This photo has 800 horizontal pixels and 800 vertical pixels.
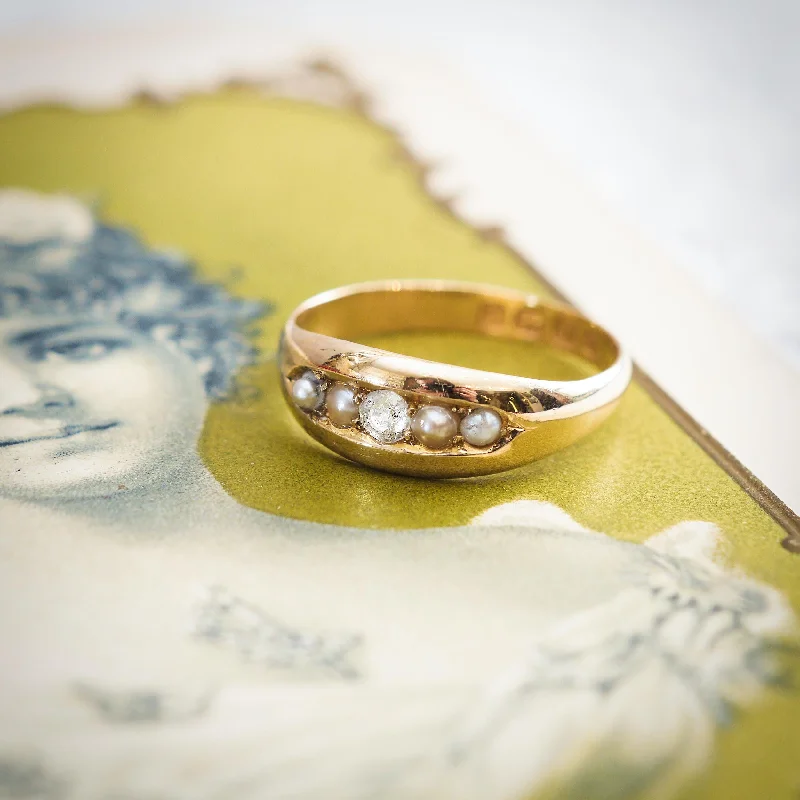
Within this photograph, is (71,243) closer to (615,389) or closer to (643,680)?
(615,389)

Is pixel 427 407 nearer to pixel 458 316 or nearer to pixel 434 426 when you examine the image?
pixel 434 426

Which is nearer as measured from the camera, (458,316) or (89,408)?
(89,408)

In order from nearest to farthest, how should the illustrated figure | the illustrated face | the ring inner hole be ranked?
the illustrated figure → the illustrated face → the ring inner hole

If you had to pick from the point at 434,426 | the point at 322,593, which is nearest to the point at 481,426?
the point at 434,426

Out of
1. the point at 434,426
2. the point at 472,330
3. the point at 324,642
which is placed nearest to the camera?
the point at 324,642

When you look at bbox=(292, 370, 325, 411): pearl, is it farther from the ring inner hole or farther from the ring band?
the ring inner hole

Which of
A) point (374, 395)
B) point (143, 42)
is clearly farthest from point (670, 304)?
point (143, 42)

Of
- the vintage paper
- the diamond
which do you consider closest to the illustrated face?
the vintage paper
